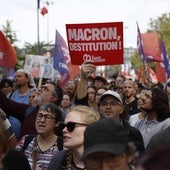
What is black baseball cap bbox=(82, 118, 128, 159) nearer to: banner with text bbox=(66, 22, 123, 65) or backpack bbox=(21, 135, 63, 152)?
backpack bbox=(21, 135, 63, 152)

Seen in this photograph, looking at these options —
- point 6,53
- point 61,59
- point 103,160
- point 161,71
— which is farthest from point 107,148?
point 161,71

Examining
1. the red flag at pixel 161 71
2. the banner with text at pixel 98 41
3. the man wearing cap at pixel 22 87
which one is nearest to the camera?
the banner with text at pixel 98 41

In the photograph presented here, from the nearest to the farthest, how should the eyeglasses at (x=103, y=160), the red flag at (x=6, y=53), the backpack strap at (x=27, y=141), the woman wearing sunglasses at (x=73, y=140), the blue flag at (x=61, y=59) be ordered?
1. the eyeglasses at (x=103, y=160)
2. the woman wearing sunglasses at (x=73, y=140)
3. the backpack strap at (x=27, y=141)
4. the red flag at (x=6, y=53)
5. the blue flag at (x=61, y=59)

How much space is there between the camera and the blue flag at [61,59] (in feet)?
37.6

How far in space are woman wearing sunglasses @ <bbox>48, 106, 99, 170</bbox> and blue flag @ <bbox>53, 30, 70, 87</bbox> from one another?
27.4ft

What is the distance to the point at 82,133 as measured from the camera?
2.97m

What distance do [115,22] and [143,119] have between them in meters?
1.77

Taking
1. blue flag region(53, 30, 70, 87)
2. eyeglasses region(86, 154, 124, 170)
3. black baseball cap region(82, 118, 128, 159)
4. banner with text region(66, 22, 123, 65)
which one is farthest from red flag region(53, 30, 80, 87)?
eyeglasses region(86, 154, 124, 170)

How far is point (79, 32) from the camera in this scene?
6801 millimetres

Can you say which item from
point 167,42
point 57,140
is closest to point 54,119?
point 57,140

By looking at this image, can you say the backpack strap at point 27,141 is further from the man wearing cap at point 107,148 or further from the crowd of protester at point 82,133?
the man wearing cap at point 107,148

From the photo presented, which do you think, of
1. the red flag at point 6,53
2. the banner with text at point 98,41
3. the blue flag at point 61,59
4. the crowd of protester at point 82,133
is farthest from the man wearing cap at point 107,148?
the blue flag at point 61,59

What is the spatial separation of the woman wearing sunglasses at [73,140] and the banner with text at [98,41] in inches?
141

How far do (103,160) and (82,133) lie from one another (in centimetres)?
97
